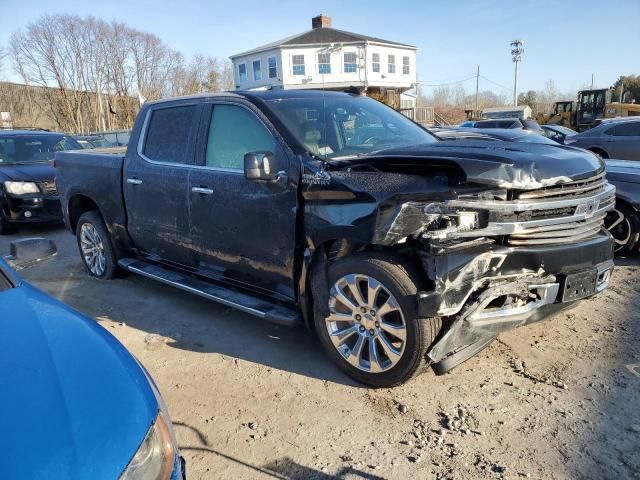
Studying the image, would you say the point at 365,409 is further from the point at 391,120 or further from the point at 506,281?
the point at 391,120

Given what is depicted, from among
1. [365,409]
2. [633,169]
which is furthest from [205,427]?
[633,169]

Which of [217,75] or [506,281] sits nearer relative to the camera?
[506,281]

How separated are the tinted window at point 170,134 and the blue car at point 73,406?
240 cm

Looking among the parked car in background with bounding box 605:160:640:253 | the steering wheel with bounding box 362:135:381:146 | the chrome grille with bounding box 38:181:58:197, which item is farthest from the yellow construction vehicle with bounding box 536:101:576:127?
the steering wheel with bounding box 362:135:381:146

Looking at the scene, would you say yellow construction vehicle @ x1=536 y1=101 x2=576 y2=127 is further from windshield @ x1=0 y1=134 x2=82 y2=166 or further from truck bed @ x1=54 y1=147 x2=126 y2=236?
truck bed @ x1=54 y1=147 x2=126 y2=236

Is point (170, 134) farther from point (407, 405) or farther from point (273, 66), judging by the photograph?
point (273, 66)

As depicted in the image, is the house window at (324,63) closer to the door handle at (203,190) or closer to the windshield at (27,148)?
the windshield at (27,148)

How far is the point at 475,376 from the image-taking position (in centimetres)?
330

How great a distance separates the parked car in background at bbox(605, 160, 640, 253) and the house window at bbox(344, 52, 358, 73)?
120 ft

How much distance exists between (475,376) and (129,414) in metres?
2.35

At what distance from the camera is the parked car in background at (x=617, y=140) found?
39.2ft

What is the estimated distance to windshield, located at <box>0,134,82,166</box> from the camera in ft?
29.8

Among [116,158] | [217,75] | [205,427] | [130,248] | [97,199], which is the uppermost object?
[217,75]

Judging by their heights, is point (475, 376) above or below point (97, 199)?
below
